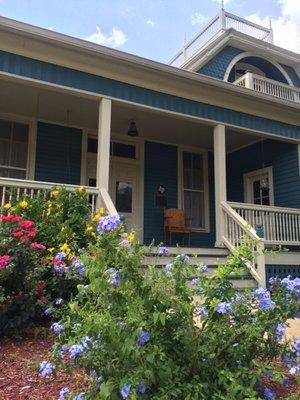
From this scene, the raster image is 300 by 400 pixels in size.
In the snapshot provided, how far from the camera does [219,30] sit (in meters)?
11.5

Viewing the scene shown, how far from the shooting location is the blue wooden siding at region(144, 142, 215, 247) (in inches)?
392

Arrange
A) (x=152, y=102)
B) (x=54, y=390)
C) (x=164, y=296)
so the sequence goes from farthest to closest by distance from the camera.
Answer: (x=152, y=102)
(x=54, y=390)
(x=164, y=296)

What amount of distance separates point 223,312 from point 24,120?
24.5ft

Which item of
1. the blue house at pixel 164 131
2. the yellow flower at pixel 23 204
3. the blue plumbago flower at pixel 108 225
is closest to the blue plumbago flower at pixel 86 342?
the blue plumbago flower at pixel 108 225

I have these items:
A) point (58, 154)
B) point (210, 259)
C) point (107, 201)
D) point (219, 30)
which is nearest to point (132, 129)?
point (58, 154)

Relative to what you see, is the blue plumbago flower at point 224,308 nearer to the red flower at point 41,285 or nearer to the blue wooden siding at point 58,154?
the red flower at point 41,285

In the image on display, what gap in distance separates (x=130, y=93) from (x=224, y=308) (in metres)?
5.76

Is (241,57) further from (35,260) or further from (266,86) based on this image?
(35,260)

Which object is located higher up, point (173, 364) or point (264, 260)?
point (264, 260)

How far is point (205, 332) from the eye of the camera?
245 cm

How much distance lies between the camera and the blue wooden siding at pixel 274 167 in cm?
971

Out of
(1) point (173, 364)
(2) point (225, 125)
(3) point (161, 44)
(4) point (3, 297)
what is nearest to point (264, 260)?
(2) point (225, 125)

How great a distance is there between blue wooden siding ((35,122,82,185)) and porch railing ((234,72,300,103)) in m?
4.15

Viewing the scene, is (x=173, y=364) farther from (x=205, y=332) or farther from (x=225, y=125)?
(x=225, y=125)
